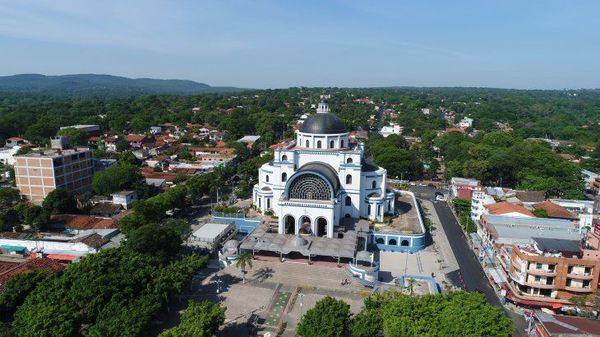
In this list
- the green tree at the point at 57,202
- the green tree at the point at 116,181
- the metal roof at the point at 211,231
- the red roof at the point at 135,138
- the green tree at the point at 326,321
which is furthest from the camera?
the red roof at the point at 135,138

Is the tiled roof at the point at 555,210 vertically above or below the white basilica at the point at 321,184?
below

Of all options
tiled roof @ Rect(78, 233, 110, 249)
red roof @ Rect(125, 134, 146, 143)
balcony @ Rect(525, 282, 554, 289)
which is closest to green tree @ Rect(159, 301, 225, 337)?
tiled roof @ Rect(78, 233, 110, 249)

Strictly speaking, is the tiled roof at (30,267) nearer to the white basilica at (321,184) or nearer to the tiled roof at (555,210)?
the white basilica at (321,184)

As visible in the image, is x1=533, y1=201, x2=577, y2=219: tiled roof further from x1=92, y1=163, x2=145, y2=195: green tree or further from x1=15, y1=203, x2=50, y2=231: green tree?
x1=15, y1=203, x2=50, y2=231: green tree

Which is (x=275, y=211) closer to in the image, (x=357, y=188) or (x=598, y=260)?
(x=357, y=188)

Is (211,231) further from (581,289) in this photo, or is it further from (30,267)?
(581,289)

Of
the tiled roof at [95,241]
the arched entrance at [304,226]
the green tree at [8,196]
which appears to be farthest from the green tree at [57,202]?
the arched entrance at [304,226]

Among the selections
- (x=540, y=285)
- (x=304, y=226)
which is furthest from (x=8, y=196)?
(x=540, y=285)

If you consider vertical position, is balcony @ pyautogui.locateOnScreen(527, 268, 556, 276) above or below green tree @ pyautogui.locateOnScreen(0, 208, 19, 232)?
above
